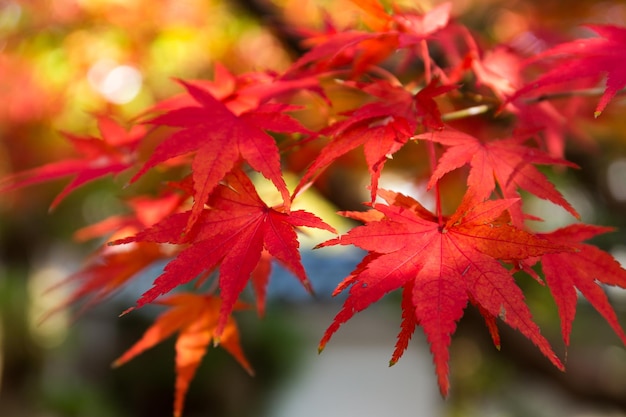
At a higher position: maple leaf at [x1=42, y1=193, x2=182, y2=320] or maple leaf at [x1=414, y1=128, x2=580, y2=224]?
maple leaf at [x1=414, y1=128, x2=580, y2=224]

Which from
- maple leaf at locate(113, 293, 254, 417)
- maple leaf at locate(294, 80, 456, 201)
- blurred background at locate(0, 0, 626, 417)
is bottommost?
blurred background at locate(0, 0, 626, 417)

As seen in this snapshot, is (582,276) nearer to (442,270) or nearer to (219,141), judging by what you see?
(442,270)

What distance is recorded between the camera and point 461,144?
0.53 metres

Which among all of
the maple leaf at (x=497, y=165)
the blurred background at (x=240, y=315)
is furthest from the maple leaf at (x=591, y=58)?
the blurred background at (x=240, y=315)

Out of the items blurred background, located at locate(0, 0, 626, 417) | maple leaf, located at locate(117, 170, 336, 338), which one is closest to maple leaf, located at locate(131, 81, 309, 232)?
maple leaf, located at locate(117, 170, 336, 338)

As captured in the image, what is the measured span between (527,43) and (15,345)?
142 inches

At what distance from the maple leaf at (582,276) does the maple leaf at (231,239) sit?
0.67 ft

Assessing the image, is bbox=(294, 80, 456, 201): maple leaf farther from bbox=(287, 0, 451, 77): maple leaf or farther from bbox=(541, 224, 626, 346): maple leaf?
bbox=(541, 224, 626, 346): maple leaf

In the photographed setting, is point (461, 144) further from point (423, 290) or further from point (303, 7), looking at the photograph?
point (303, 7)

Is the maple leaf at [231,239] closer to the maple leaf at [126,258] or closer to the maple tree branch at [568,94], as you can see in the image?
the maple leaf at [126,258]

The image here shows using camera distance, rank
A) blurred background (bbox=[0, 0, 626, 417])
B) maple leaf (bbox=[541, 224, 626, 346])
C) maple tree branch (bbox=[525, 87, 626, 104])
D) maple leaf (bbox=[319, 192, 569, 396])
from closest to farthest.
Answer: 1. maple leaf (bbox=[319, 192, 569, 396])
2. maple leaf (bbox=[541, 224, 626, 346])
3. maple tree branch (bbox=[525, 87, 626, 104])
4. blurred background (bbox=[0, 0, 626, 417])

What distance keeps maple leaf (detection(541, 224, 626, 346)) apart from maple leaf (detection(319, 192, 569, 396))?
85 mm

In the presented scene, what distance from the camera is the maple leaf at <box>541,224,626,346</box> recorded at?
53 centimetres

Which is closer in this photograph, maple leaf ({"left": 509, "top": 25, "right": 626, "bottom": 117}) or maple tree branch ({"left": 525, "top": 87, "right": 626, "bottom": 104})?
maple leaf ({"left": 509, "top": 25, "right": 626, "bottom": 117})
